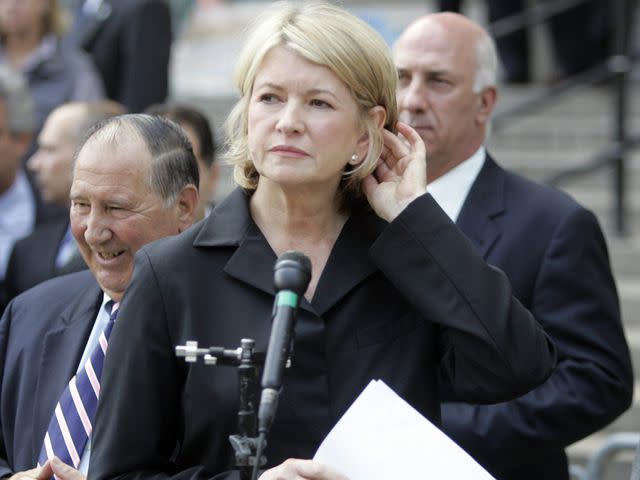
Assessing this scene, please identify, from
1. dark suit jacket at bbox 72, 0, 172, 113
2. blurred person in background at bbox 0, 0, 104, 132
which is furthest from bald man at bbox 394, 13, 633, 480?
blurred person in background at bbox 0, 0, 104, 132

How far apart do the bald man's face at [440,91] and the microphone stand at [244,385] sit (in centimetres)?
193

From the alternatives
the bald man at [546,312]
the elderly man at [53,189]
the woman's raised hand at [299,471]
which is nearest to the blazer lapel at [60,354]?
the woman's raised hand at [299,471]

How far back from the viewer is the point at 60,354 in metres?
3.53

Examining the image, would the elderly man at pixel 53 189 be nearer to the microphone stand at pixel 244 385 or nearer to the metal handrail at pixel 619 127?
the metal handrail at pixel 619 127

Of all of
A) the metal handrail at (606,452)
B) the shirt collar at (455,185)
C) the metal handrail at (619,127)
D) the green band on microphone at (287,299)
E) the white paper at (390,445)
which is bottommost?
the metal handrail at (606,452)

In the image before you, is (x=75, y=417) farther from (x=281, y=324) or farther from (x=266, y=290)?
(x=281, y=324)

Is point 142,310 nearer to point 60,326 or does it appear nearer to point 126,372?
point 126,372

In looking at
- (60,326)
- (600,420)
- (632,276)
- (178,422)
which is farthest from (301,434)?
(632,276)

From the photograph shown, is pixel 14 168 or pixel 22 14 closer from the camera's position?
pixel 14 168

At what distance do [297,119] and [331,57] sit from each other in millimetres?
155

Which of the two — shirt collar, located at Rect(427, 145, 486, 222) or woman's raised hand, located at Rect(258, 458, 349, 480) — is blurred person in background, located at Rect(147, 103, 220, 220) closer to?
shirt collar, located at Rect(427, 145, 486, 222)

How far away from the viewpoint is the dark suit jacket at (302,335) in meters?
3.02

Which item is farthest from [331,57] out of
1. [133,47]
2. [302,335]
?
[133,47]

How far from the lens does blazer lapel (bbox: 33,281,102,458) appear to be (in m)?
3.45
